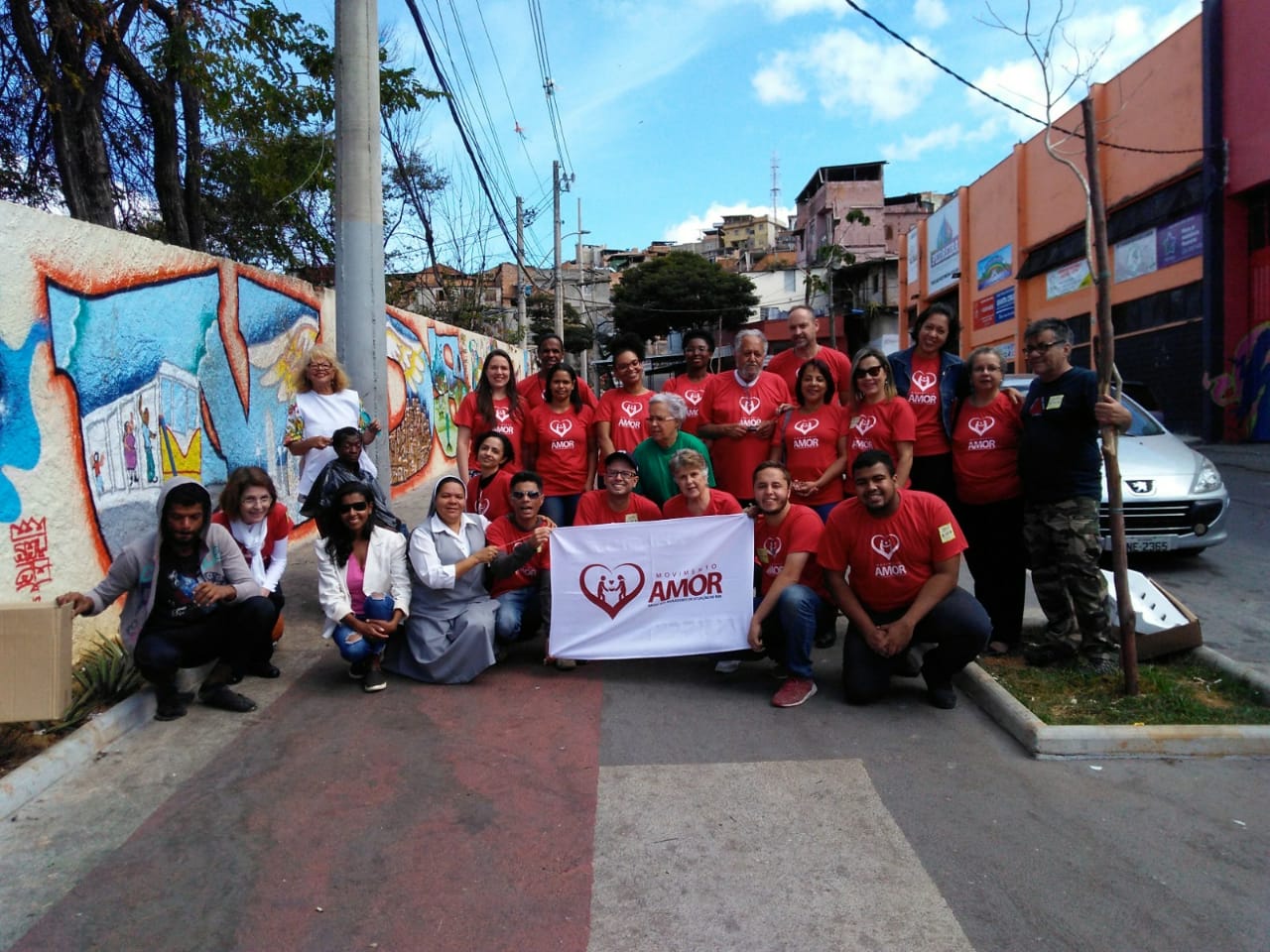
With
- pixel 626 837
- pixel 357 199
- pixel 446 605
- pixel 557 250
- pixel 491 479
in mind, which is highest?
pixel 557 250

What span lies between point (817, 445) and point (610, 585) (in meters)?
1.54

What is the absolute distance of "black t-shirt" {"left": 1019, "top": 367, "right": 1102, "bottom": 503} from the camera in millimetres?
4488

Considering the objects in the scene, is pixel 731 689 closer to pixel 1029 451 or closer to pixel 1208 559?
pixel 1029 451

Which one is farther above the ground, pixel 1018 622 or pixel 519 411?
pixel 519 411

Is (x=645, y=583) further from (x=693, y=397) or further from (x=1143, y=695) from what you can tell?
(x=1143, y=695)

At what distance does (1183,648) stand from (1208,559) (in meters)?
3.12

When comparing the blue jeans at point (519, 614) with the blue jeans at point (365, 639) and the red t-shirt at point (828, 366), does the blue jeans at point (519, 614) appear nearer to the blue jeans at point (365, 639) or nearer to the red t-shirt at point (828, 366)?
the blue jeans at point (365, 639)

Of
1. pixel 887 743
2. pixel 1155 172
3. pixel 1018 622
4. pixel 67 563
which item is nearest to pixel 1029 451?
pixel 1018 622

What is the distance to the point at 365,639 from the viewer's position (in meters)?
4.73

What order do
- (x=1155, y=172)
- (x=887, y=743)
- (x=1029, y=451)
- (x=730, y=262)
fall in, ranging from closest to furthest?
(x=887, y=743)
(x=1029, y=451)
(x=1155, y=172)
(x=730, y=262)

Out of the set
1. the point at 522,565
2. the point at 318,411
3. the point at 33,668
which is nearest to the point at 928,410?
the point at 522,565

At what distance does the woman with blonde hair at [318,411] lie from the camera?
5.61 metres

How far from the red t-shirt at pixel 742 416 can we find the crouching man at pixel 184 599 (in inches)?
117

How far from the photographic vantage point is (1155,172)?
17641 mm
